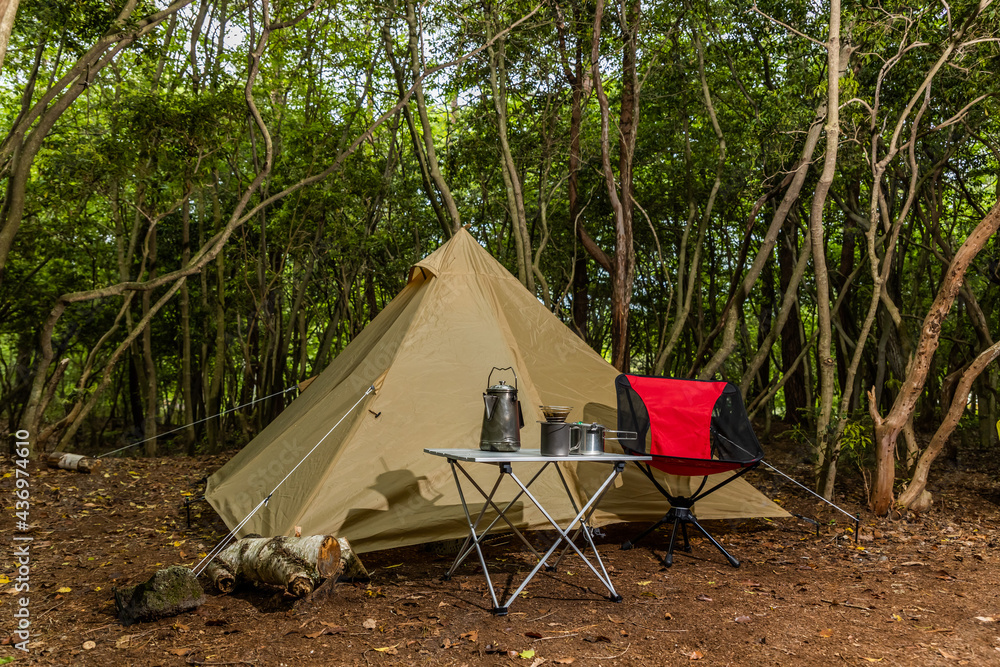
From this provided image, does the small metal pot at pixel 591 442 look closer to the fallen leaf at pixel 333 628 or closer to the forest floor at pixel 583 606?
the forest floor at pixel 583 606

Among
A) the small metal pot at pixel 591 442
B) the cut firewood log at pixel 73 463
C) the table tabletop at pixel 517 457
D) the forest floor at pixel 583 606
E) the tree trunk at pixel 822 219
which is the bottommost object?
the forest floor at pixel 583 606

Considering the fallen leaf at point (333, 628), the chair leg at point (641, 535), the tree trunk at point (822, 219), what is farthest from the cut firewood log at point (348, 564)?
the tree trunk at point (822, 219)

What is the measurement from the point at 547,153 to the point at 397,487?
5471mm

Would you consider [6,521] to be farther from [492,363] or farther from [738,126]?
[738,126]

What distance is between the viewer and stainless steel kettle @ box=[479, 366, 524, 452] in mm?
3242

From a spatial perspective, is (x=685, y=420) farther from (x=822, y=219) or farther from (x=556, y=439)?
(x=822, y=219)

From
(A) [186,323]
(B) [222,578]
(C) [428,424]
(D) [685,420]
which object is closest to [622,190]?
(D) [685,420]

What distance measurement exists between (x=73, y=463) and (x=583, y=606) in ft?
17.5

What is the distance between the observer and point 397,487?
3.79m

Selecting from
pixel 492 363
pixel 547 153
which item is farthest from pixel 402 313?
pixel 547 153

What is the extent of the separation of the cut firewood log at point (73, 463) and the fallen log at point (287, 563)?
3666 millimetres

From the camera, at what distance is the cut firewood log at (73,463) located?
6266mm

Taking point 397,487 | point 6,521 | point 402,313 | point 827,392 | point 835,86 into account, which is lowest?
point 6,521

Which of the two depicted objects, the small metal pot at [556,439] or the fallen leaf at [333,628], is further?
the small metal pot at [556,439]
